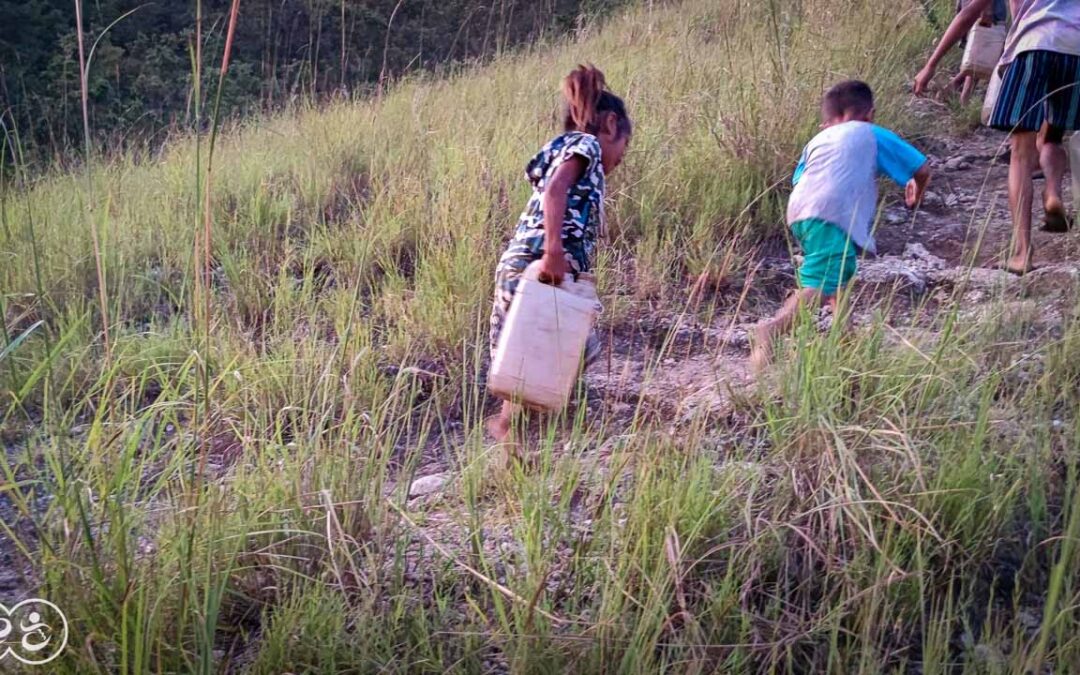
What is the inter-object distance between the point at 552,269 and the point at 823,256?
106 cm

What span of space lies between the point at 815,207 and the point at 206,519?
2.31 metres

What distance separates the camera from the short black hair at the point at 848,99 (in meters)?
3.24

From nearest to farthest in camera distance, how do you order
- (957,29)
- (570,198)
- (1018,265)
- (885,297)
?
(570,198) → (1018,265) → (885,297) → (957,29)

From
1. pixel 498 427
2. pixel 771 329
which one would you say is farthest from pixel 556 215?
pixel 771 329

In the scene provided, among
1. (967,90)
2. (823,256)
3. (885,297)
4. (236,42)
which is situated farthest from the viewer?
(236,42)

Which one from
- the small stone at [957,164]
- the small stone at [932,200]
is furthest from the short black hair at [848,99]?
the small stone at [957,164]

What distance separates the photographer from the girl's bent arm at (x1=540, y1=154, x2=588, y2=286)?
2.63 m

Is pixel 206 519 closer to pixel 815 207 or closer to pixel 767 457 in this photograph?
pixel 767 457

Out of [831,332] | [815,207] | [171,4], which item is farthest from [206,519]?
[171,4]

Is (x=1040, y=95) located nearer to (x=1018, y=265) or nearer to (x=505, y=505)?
(x=1018, y=265)

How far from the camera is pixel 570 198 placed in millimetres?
2799

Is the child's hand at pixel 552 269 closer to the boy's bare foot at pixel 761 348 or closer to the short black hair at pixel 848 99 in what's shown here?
the boy's bare foot at pixel 761 348

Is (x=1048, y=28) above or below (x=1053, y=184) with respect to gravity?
above

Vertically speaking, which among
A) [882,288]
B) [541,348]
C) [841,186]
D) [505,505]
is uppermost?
[841,186]
